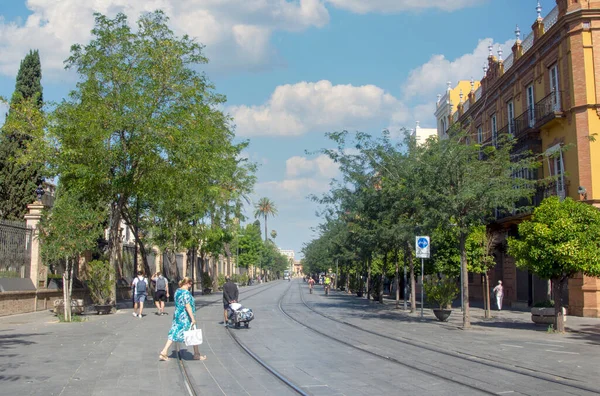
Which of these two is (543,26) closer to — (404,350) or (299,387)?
(404,350)

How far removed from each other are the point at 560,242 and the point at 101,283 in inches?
699

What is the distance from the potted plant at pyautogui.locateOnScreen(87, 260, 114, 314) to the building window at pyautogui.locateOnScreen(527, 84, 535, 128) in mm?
20967

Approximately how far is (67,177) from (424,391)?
67.1 ft

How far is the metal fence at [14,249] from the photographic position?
22500 mm

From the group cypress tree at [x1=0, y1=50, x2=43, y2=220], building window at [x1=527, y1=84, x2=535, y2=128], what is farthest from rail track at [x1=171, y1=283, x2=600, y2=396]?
cypress tree at [x1=0, y1=50, x2=43, y2=220]

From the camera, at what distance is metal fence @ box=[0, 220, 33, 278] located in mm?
22500

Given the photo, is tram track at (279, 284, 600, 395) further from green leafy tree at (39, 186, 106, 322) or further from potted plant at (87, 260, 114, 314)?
potted plant at (87, 260, 114, 314)

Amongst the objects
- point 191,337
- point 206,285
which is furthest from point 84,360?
point 206,285

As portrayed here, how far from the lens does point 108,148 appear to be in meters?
24.6

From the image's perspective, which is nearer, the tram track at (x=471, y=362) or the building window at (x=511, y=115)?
the tram track at (x=471, y=362)

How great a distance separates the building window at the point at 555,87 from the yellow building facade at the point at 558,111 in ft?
0.15

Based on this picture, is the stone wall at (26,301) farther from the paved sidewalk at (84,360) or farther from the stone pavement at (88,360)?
the stone pavement at (88,360)

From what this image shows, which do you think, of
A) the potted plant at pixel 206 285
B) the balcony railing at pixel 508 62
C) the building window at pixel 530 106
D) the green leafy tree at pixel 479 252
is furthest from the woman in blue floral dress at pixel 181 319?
the potted plant at pixel 206 285

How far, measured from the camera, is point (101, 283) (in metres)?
25.4
